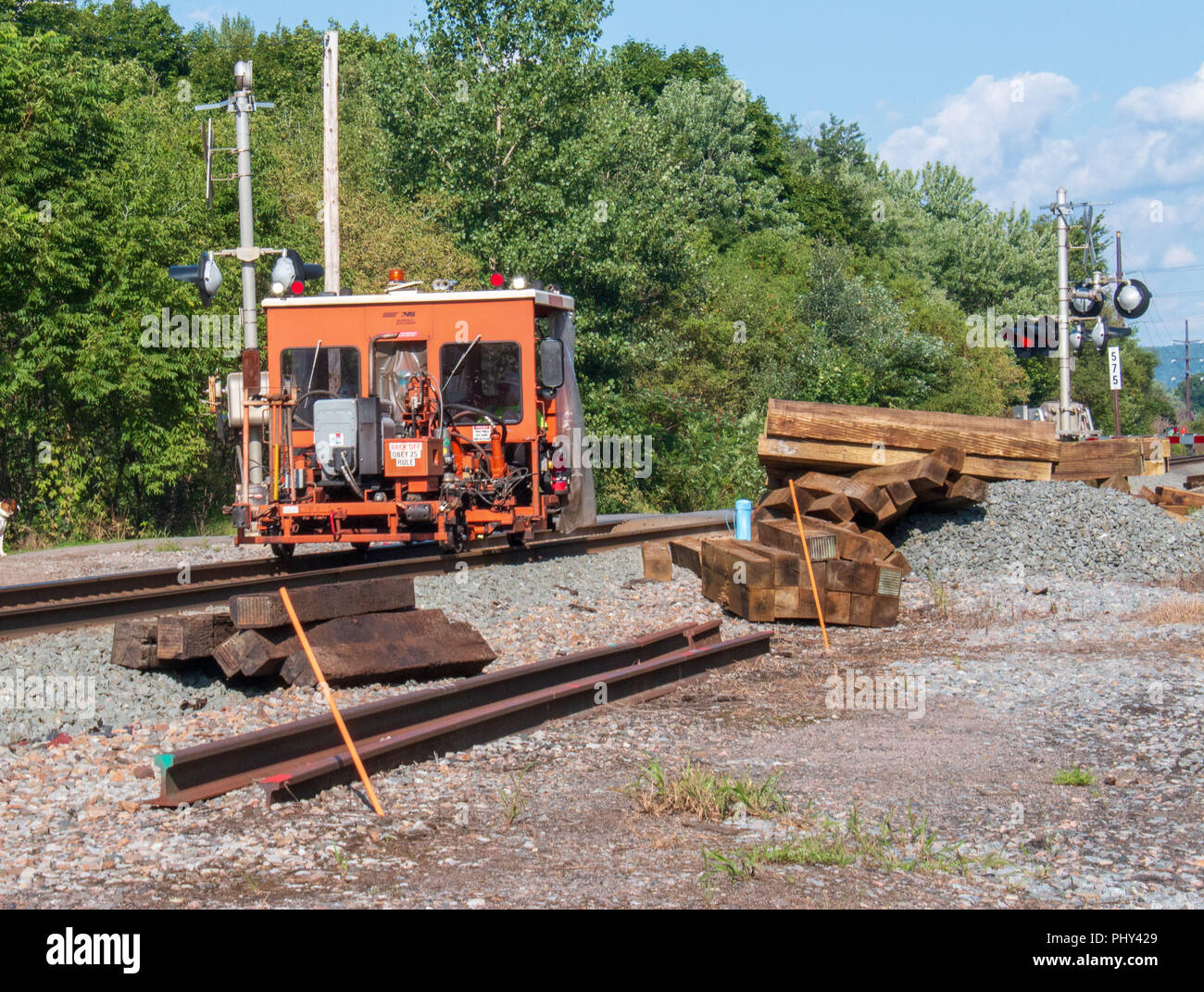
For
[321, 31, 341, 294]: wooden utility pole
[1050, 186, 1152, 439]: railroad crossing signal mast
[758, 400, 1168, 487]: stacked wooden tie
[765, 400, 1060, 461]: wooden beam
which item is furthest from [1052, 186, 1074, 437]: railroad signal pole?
[321, 31, 341, 294]: wooden utility pole

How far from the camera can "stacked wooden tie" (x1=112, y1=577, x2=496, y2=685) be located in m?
7.86

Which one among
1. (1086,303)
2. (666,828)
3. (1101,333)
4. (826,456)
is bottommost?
(666,828)

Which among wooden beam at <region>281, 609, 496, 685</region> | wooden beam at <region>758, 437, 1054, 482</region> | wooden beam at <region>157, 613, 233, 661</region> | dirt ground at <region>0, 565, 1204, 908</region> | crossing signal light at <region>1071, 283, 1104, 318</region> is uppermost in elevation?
crossing signal light at <region>1071, 283, 1104, 318</region>

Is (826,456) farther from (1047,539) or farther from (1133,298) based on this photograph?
(1133,298)

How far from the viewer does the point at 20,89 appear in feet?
72.0

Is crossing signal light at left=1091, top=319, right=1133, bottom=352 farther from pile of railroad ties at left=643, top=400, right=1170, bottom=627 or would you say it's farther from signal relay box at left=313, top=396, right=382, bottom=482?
signal relay box at left=313, top=396, right=382, bottom=482

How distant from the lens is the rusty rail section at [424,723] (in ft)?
19.7

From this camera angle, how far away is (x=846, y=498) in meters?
14.2

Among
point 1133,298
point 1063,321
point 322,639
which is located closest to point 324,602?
point 322,639

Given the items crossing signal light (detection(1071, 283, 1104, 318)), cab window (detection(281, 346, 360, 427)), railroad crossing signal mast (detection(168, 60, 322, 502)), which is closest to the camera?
railroad crossing signal mast (detection(168, 60, 322, 502))

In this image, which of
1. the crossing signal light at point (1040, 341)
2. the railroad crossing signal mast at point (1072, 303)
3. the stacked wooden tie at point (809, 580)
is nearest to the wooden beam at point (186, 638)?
the stacked wooden tie at point (809, 580)

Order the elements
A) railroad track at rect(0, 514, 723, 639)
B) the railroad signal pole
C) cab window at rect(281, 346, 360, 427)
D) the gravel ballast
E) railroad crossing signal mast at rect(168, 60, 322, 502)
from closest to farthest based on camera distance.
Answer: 1. railroad track at rect(0, 514, 723, 639)
2. railroad crossing signal mast at rect(168, 60, 322, 502)
3. cab window at rect(281, 346, 360, 427)
4. the gravel ballast
5. the railroad signal pole

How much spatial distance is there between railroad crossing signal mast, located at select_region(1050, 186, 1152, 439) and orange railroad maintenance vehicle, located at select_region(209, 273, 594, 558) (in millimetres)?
17482

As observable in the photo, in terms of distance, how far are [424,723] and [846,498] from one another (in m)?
7.78
